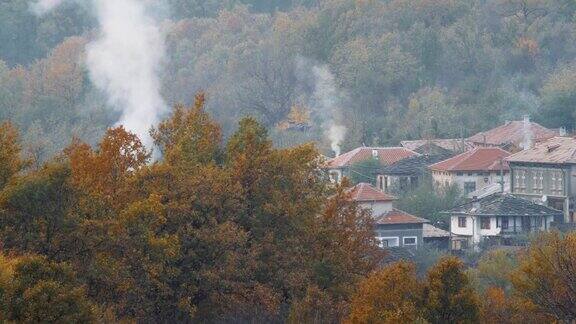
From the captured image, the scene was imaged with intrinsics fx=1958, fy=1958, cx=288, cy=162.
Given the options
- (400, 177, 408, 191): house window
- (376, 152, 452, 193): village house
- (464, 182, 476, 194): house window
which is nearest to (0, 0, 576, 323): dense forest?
(464, 182, 476, 194): house window

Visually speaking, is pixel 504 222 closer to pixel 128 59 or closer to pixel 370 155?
pixel 370 155

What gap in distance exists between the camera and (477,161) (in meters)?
63.8

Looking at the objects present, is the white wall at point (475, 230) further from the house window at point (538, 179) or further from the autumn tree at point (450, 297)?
the autumn tree at point (450, 297)

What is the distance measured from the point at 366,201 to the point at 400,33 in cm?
3508

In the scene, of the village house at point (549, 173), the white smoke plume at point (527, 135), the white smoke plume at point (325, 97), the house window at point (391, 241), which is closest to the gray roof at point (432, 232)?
the house window at point (391, 241)

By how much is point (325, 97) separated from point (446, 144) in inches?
685

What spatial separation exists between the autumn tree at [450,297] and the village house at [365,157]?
121 feet

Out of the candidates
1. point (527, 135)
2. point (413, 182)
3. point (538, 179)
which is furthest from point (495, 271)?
point (527, 135)

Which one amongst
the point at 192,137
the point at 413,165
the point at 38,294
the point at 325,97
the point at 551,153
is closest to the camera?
the point at 38,294

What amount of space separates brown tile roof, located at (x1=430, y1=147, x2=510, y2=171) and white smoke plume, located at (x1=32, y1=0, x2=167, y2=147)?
16.6 meters

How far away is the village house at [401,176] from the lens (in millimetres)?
64688

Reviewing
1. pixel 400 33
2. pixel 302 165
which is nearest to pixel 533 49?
pixel 400 33

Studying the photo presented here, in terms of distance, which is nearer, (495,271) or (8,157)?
(8,157)

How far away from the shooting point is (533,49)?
89.5m
